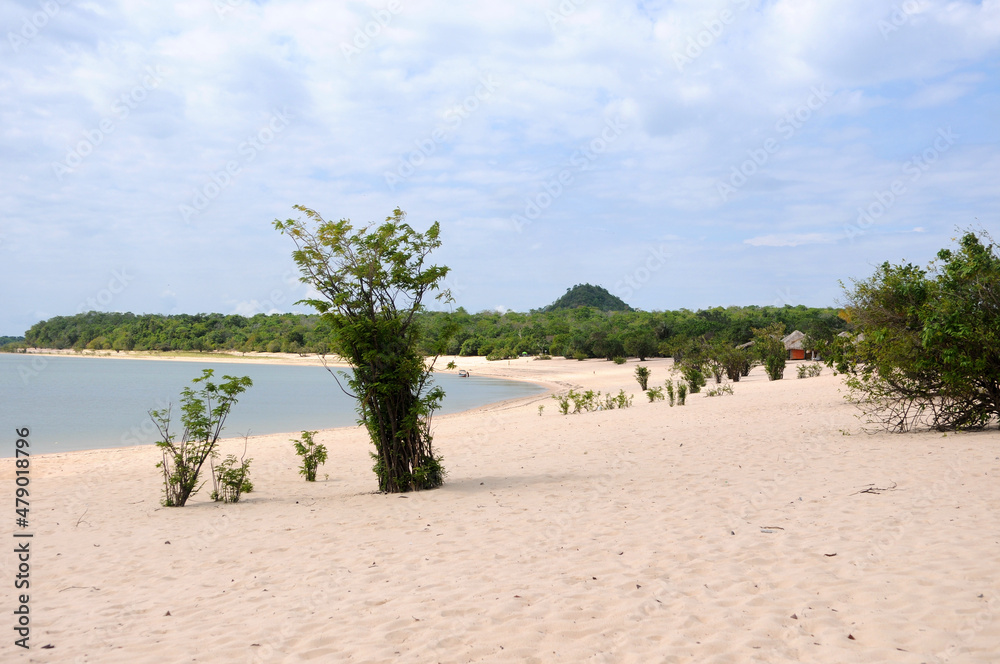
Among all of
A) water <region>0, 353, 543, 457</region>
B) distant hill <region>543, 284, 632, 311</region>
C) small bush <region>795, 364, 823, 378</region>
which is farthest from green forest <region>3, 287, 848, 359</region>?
distant hill <region>543, 284, 632, 311</region>

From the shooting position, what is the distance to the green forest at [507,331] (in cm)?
6172

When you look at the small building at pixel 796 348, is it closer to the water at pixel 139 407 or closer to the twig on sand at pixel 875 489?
the water at pixel 139 407

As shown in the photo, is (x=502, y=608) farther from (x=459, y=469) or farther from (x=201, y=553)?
(x=459, y=469)

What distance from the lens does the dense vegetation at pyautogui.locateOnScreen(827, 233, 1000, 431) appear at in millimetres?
10328

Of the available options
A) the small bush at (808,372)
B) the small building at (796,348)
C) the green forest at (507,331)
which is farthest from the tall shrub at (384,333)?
the small building at (796,348)

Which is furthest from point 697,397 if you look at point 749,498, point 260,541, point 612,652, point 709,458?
point 612,652

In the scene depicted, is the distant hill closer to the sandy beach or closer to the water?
the water

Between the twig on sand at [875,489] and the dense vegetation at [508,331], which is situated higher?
the dense vegetation at [508,331]

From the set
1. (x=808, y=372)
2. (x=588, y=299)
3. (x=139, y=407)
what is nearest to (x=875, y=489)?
(x=808, y=372)

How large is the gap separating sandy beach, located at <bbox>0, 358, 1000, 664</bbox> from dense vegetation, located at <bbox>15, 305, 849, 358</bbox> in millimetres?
37959

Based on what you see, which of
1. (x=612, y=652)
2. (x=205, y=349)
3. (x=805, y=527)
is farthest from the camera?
(x=205, y=349)

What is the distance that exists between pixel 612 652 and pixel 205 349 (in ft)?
369

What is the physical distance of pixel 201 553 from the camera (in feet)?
21.7

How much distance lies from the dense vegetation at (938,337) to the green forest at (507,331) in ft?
76.0
